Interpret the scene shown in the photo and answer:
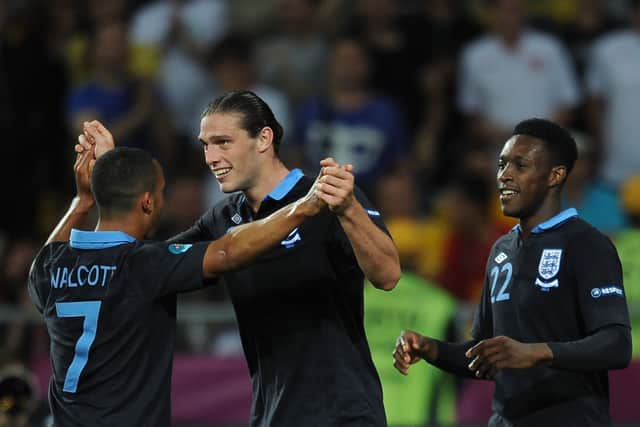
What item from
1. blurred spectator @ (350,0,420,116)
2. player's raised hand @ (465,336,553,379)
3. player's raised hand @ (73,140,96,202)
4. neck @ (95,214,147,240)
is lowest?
player's raised hand @ (465,336,553,379)

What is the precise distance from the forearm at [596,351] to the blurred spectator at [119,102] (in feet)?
19.7

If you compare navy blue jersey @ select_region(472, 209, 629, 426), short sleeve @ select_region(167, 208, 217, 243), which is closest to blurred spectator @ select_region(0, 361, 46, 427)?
short sleeve @ select_region(167, 208, 217, 243)

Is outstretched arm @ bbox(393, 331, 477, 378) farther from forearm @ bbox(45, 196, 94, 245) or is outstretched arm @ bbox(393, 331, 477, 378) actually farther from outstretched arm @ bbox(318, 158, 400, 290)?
forearm @ bbox(45, 196, 94, 245)

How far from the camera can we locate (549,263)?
17.0 ft

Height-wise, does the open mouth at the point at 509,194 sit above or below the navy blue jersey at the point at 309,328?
above

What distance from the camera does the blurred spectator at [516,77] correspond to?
33.4 feet

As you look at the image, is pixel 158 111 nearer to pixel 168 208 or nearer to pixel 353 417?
pixel 168 208

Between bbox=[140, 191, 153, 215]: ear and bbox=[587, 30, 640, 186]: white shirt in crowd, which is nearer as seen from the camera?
bbox=[140, 191, 153, 215]: ear

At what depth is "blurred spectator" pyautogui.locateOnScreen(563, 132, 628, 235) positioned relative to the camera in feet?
30.2

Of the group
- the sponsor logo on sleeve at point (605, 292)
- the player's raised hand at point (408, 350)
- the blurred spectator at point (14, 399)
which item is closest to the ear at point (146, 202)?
the player's raised hand at point (408, 350)

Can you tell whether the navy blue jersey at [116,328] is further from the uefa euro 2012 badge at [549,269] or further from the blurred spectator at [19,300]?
the blurred spectator at [19,300]

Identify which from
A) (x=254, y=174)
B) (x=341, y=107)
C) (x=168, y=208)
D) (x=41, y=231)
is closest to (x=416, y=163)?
(x=341, y=107)

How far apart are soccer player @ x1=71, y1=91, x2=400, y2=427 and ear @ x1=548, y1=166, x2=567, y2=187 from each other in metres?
0.75

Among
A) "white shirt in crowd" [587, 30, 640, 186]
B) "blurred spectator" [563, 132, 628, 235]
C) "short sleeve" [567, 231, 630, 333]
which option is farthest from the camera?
"white shirt in crowd" [587, 30, 640, 186]
